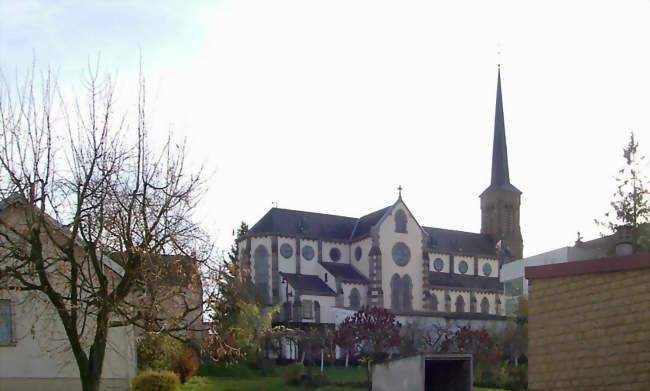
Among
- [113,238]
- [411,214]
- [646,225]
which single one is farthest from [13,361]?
[411,214]

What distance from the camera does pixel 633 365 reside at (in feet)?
36.5

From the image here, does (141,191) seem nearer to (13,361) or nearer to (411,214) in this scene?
(13,361)

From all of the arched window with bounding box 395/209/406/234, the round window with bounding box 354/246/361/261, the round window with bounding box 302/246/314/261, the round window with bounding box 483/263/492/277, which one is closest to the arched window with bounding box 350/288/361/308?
the round window with bounding box 354/246/361/261

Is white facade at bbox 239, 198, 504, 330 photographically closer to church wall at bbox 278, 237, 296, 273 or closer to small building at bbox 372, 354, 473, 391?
church wall at bbox 278, 237, 296, 273

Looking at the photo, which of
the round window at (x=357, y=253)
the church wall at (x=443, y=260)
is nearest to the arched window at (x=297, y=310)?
the round window at (x=357, y=253)

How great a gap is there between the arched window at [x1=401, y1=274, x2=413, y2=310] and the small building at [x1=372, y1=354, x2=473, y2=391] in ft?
120

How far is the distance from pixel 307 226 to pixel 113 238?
150 feet

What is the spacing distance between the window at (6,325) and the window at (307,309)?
3307 centimetres

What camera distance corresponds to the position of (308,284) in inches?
2202

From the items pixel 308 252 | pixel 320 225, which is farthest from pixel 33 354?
pixel 320 225

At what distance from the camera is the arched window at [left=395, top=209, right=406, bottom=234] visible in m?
60.7

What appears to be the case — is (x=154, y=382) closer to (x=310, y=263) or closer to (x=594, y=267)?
(x=594, y=267)

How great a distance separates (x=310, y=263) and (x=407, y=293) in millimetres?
8407

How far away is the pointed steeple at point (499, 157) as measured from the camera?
3046 inches
